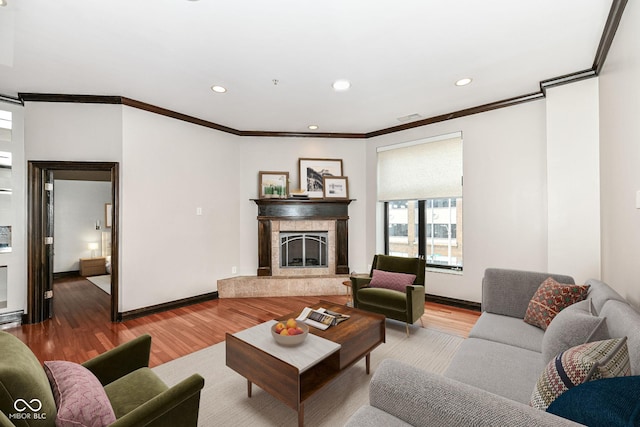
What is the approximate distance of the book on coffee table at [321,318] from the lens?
2365 mm

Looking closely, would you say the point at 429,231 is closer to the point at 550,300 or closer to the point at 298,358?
the point at 550,300

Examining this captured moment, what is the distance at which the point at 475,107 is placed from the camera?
3.95 metres

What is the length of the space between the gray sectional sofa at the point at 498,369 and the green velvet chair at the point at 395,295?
696 mm

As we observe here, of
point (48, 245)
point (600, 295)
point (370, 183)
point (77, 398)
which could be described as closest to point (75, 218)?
point (48, 245)

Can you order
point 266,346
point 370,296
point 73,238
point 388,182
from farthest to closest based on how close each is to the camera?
point 73,238, point 388,182, point 370,296, point 266,346

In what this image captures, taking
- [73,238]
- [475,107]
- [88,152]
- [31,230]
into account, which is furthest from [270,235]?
[73,238]

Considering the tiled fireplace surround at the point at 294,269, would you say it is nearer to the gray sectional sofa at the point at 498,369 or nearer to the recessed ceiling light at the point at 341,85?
the recessed ceiling light at the point at 341,85

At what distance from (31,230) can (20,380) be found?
359 cm

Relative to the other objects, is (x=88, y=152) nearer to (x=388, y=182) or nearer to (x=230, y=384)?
(x=230, y=384)

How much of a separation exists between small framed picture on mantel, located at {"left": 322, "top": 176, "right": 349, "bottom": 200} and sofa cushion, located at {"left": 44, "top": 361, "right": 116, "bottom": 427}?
13.6ft

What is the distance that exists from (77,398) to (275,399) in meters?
1.34

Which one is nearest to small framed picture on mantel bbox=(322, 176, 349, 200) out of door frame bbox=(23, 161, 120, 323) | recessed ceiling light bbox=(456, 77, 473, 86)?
recessed ceiling light bbox=(456, 77, 473, 86)

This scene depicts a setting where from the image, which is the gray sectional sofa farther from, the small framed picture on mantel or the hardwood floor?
the small framed picture on mantel

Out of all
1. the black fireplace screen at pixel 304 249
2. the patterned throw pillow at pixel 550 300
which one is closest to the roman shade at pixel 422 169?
the black fireplace screen at pixel 304 249
